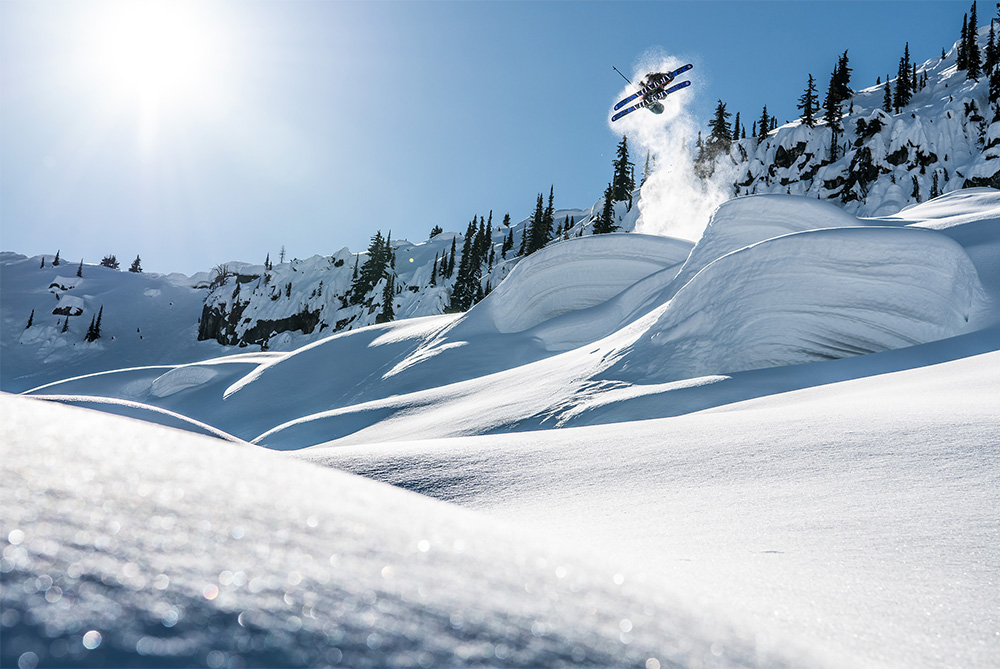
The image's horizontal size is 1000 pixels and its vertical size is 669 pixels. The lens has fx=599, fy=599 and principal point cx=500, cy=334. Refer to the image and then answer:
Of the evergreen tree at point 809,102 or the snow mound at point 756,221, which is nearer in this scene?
the snow mound at point 756,221

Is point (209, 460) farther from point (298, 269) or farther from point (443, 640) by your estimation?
point (298, 269)

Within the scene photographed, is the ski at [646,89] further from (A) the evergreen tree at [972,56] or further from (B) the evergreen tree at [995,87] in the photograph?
(A) the evergreen tree at [972,56]

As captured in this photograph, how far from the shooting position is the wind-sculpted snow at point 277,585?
1.96 ft

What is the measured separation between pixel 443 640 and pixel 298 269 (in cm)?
9696

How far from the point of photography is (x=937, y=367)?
726 cm

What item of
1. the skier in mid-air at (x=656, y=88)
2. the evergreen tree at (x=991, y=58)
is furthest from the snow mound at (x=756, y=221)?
the evergreen tree at (x=991, y=58)

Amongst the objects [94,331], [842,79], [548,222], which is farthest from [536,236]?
[94,331]

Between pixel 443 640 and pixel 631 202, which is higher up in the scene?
pixel 631 202

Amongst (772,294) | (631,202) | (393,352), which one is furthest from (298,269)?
(772,294)

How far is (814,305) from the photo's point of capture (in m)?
10.6

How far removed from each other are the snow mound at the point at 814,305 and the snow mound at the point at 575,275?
34.1ft

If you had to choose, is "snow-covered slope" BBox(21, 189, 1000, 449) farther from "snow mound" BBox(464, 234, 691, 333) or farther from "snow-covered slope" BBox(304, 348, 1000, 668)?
"snow-covered slope" BBox(304, 348, 1000, 668)

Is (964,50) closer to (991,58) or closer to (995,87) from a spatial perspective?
(991,58)

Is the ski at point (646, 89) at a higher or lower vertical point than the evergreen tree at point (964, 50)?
lower
